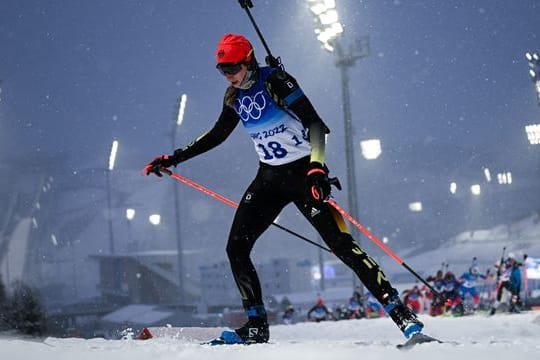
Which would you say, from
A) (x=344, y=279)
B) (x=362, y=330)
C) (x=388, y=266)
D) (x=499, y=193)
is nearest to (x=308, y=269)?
(x=344, y=279)

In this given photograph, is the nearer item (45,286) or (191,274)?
(45,286)

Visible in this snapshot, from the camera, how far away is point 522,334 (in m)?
8.67

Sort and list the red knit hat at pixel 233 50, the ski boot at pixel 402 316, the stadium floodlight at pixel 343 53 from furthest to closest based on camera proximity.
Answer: the stadium floodlight at pixel 343 53
the red knit hat at pixel 233 50
the ski boot at pixel 402 316

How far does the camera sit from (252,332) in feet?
13.6

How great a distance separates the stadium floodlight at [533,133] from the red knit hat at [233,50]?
99.5 ft

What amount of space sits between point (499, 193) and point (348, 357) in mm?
105612

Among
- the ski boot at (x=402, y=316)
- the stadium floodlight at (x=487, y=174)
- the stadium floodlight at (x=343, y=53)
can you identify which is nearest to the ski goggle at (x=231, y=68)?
the ski boot at (x=402, y=316)

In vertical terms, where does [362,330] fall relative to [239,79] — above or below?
below

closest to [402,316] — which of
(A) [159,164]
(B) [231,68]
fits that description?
(B) [231,68]

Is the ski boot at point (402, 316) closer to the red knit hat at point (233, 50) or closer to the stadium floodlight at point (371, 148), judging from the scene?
the red knit hat at point (233, 50)

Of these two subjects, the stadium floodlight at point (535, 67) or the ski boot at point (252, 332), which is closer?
the ski boot at point (252, 332)

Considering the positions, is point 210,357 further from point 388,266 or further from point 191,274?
point 388,266

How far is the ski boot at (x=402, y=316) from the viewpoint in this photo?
342 centimetres

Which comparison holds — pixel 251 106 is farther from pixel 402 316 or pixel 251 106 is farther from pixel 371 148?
pixel 371 148
